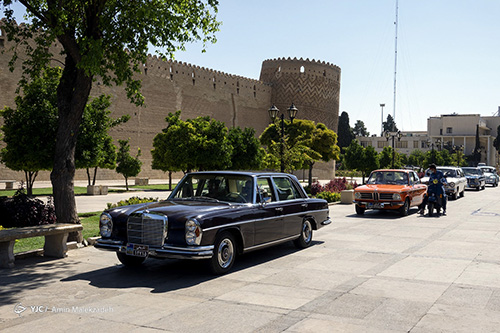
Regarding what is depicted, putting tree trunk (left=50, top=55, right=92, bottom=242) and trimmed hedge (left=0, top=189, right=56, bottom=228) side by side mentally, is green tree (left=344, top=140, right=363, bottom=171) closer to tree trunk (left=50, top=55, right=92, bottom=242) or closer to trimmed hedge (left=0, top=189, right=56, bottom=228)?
trimmed hedge (left=0, top=189, right=56, bottom=228)

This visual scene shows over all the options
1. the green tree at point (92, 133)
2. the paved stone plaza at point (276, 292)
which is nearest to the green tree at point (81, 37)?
the paved stone plaza at point (276, 292)

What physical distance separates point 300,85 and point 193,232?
58716 mm

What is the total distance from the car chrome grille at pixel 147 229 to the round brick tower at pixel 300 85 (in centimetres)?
5664

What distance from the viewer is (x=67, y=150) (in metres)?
10.1

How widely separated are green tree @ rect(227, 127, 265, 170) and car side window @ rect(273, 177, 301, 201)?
704 inches

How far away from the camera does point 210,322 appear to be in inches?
202

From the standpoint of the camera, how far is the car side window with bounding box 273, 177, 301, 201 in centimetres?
926

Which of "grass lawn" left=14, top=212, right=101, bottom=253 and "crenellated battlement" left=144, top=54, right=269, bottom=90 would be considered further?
"crenellated battlement" left=144, top=54, right=269, bottom=90

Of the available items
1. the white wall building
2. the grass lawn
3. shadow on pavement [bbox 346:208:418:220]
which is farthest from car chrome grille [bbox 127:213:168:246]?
the white wall building

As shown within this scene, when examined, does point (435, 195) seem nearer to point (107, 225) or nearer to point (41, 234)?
point (107, 225)

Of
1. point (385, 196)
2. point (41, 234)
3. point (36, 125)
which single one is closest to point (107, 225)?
point (41, 234)

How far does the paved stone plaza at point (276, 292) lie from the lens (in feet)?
16.8

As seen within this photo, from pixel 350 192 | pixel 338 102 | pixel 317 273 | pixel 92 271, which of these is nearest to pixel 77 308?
pixel 92 271

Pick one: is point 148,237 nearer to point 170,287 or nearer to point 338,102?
point 170,287
